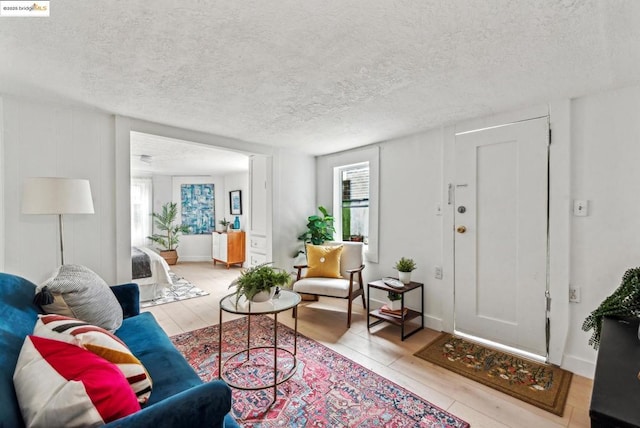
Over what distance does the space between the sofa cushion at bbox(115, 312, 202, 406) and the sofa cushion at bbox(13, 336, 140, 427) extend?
390 mm

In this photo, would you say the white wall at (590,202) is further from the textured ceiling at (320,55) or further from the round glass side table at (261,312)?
the round glass side table at (261,312)

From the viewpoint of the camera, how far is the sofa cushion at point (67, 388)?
32.1 inches

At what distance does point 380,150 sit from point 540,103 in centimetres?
168

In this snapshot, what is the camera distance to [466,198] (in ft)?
9.64

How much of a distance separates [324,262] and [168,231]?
483cm

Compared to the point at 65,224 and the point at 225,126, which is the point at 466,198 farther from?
the point at 65,224

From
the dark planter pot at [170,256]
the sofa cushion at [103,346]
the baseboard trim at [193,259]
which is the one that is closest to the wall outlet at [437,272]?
the sofa cushion at [103,346]

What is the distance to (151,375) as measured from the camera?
145cm

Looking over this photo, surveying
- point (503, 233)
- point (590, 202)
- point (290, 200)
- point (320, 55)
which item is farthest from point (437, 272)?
point (320, 55)

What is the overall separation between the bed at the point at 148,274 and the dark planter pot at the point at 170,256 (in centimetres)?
258

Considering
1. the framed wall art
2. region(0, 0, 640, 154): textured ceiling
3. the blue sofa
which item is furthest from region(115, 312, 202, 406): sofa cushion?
the framed wall art

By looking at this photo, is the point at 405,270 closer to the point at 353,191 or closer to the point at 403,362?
the point at 403,362

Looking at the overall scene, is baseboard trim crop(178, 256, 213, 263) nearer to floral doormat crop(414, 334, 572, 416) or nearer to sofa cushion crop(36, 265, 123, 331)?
sofa cushion crop(36, 265, 123, 331)

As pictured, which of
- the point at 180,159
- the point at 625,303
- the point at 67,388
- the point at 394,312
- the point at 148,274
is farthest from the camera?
the point at 180,159
